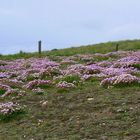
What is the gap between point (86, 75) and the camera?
2366 centimetres

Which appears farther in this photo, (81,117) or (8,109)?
(8,109)

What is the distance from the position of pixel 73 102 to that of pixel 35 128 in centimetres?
342

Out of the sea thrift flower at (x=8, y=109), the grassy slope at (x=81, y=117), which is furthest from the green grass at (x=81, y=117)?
the sea thrift flower at (x=8, y=109)

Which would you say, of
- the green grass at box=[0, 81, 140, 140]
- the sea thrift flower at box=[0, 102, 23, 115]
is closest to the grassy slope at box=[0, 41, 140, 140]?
the green grass at box=[0, 81, 140, 140]

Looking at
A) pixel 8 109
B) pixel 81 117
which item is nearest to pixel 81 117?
pixel 81 117

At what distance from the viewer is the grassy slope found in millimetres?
13328

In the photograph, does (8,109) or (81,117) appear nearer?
(81,117)

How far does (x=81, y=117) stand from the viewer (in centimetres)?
1517

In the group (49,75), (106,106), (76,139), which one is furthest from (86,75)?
(76,139)

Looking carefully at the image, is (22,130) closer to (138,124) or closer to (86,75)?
(138,124)

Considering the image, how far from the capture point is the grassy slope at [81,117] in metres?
13.3

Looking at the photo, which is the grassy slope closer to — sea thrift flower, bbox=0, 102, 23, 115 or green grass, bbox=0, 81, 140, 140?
green grass, bbox=0, 81, 140, 140

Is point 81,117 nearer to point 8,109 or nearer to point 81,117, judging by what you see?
point 81,117

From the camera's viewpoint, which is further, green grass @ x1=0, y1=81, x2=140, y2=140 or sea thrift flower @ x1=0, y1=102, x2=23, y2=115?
sea thrift flower @ x1=0, y1=102, x2=23, y2=115
